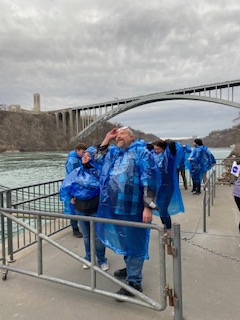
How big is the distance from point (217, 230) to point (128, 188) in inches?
102

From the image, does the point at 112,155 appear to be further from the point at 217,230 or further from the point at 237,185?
the point at 217,230

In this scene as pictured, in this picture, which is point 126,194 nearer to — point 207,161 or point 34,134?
point 207,161

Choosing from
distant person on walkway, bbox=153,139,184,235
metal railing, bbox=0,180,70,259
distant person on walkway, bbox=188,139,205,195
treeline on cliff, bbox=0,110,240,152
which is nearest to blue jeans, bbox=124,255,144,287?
metal railing, bbox=0,180,70,259

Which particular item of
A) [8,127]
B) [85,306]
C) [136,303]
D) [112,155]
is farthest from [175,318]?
[8,127]

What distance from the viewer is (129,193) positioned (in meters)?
2.46

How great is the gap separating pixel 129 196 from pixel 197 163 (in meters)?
5.59

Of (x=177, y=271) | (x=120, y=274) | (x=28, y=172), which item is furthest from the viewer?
(x=28, y=172)

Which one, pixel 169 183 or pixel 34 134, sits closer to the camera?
pixel 169 183

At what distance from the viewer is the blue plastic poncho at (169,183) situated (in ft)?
12.6

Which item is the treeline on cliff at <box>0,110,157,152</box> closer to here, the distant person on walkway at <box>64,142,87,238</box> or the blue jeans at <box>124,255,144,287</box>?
the distant person on walkway at <box>64,142,87,238</box>

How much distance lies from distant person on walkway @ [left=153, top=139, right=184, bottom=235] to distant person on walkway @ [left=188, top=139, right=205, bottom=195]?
375 centimetres

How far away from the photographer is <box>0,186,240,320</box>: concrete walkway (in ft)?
7.73

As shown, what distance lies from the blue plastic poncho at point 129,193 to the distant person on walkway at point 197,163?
5411 millimetres

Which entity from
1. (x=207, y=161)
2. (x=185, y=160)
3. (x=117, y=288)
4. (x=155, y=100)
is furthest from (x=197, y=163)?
(x=155, y=100)
